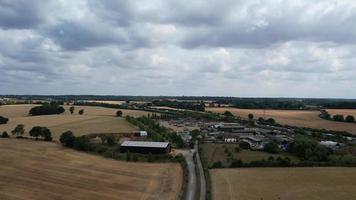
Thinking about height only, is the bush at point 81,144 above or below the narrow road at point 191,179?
above

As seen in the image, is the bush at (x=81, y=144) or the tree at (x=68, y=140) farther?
the tree at (x=68, y=140)

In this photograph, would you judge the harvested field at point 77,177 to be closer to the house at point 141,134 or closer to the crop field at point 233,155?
the crop field at point 233,155

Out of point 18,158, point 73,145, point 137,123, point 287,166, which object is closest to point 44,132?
point 73,145

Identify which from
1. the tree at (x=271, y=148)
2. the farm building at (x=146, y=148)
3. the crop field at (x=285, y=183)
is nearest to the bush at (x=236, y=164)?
the crop field at (x=285, y=183)

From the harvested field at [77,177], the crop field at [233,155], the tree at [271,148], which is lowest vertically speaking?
the crop field at [233,155]

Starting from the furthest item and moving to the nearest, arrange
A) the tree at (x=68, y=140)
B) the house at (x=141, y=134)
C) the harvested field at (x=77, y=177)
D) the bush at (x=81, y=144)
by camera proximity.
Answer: the house at (x=141, y=134), the tree at (x=68, y=140), the bush at (x=81, y=144), the harvested field at (x=77, y=177)

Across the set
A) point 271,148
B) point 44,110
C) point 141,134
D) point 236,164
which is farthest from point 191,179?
point 44,110

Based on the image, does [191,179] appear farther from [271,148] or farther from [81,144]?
[271,148]
